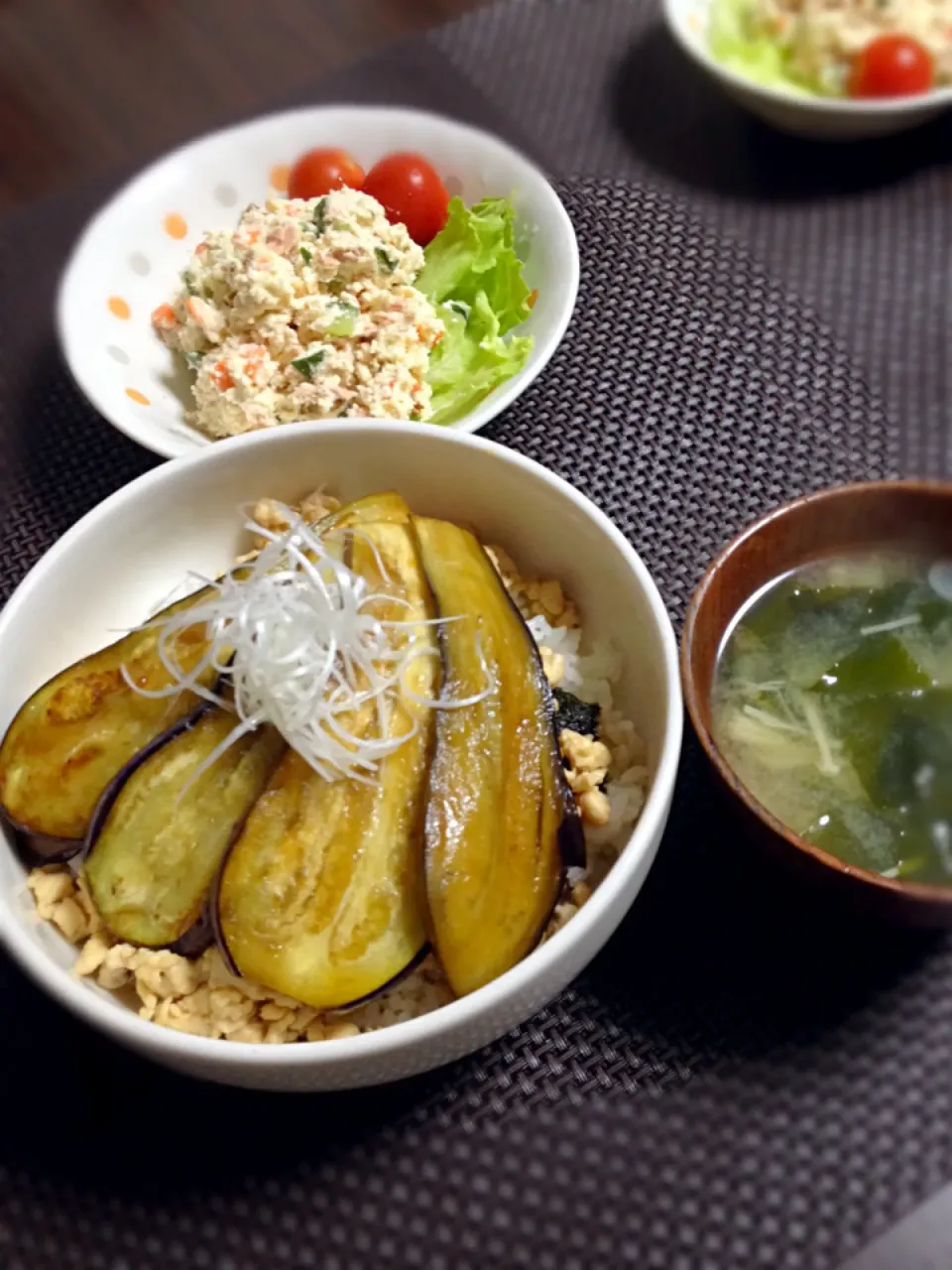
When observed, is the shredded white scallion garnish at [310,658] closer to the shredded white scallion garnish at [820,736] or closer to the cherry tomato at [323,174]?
the shredded white scallion garnish at [820,736]

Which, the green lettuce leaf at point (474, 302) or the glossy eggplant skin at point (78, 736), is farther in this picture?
the green lettuce leaf at point (474, 302)

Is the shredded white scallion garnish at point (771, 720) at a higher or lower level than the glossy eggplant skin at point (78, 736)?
lower

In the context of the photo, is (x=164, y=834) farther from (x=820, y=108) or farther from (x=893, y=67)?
(x=893, y=67)

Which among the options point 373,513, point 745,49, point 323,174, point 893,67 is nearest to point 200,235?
point 323,174

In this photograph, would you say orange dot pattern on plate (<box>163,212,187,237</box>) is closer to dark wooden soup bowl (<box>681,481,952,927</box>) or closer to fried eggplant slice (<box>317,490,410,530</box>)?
fried eggplant slice (<box>317,490,410,530</box>)

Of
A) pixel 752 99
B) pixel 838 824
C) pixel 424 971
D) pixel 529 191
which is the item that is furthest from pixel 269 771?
pixel 752 99

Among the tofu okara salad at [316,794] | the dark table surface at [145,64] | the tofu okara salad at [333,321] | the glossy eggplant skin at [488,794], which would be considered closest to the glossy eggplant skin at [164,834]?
the tofu okara salad at [316,794]

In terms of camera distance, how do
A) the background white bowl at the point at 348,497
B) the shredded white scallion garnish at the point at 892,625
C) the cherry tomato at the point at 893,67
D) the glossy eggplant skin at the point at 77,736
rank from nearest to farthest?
1. the background white bowl at the point at 348,497
2. the glossy eggplant skin at the point at 77,736
3. the shredded white scallion garnish at the point at 892,625
4. the cherry tomato at the point at 893,67

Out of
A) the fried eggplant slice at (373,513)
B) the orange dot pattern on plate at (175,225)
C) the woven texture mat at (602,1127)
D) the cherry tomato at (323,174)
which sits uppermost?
the orange dot pattern on plate at (175,225)

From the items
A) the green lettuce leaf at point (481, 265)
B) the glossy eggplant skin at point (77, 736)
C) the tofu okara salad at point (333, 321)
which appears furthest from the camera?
the green lettuce leaf at point (481, 265)
